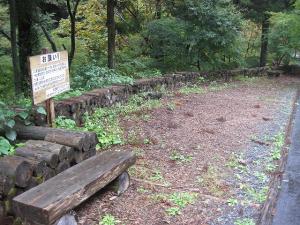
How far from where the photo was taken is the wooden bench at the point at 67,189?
10.2 feet

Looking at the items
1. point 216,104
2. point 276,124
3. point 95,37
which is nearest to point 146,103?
point 216,104

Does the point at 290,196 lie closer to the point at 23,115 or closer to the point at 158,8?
the point at 23,115

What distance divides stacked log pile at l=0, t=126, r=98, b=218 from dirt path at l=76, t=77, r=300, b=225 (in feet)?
1.80

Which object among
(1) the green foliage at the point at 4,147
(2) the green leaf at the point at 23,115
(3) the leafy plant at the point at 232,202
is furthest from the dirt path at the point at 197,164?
(2) the green leaf at the point at 23,115

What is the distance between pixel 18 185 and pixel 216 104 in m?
6.90

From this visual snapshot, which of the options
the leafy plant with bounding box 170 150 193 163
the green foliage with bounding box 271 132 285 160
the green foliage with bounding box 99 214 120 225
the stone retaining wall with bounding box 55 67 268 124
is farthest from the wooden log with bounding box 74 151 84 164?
the green foliage with bounding box 271 132 285 160

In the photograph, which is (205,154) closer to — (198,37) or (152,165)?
(152,165)

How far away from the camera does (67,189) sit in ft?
11.3

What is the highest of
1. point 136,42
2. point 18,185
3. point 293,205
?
point 136,42

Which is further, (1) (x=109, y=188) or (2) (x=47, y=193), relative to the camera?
(1) (x=109, y=188)

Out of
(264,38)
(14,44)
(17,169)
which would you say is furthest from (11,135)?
(264,38)

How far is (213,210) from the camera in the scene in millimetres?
4066

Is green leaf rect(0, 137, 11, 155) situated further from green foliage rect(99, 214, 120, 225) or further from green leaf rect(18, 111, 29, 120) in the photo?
green foliage rect(99, 214, 120, 225)

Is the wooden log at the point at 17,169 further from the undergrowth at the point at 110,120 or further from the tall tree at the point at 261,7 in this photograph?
the tall tree at the point at 261,7
